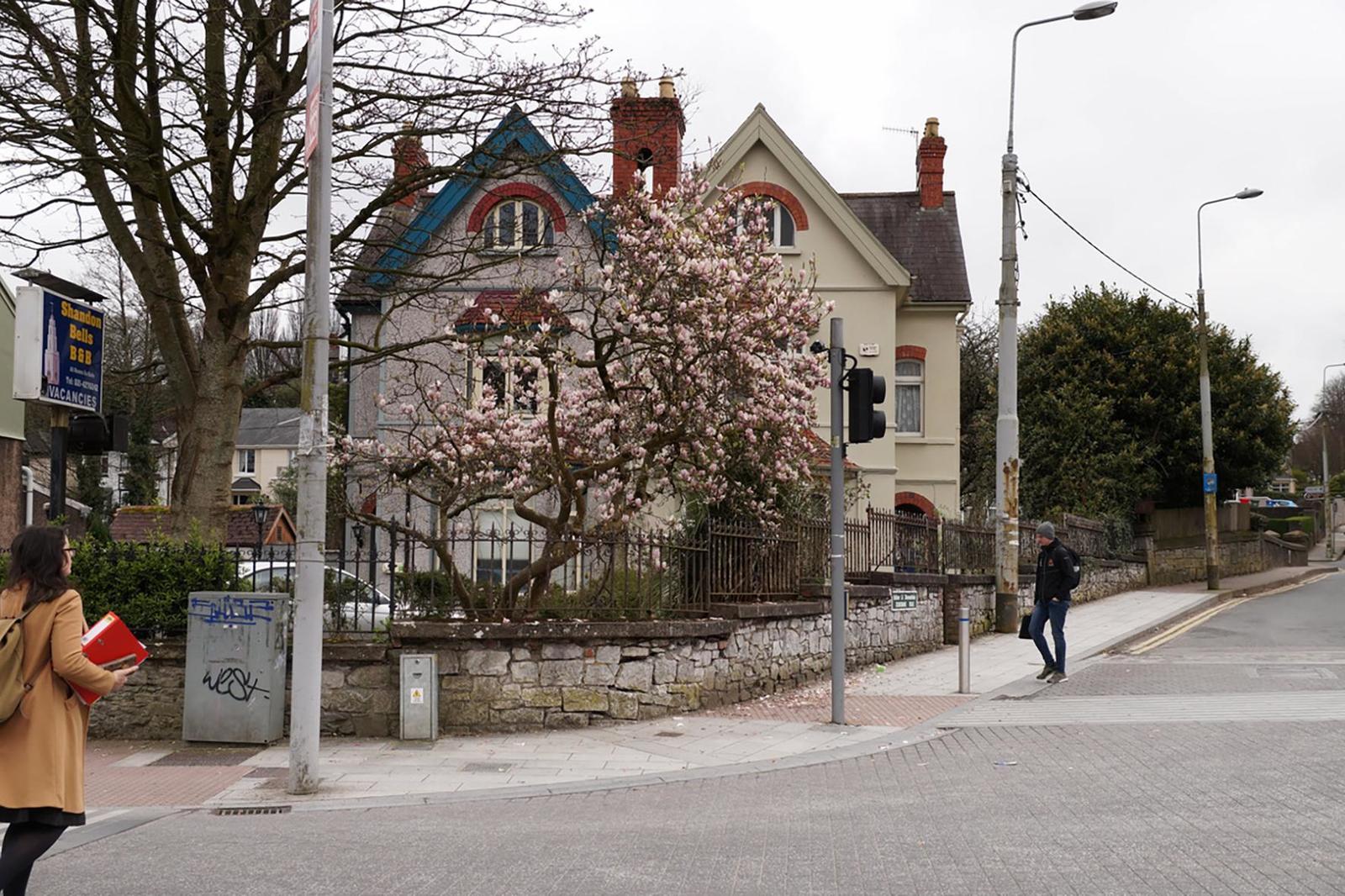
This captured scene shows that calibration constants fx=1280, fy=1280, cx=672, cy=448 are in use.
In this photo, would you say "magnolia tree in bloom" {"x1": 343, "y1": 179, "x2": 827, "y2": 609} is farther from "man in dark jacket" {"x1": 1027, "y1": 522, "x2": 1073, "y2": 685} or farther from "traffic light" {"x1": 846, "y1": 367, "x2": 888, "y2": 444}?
"man in dark jacket" {"x1": 1027, "y1": 522, "x2": 1073, "y2": 685}

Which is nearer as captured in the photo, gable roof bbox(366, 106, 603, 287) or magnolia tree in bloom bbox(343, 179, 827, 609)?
magnolia tree in bloom bbox(343, 179, 827, 609)

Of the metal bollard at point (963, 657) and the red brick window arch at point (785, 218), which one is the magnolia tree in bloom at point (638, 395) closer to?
the metal bollard at point (963, 657)

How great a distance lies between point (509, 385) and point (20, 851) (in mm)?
10716

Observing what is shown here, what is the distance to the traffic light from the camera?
39.2 ft

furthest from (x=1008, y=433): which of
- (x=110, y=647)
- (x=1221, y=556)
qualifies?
(x=1221, y=556)

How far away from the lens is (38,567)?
5363mm

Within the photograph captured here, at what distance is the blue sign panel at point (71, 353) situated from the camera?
413 inches

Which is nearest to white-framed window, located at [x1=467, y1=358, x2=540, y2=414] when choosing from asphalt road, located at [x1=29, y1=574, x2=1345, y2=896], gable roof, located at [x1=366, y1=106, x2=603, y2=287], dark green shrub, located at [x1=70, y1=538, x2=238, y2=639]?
gable roof, located at [x1=366, y1=106, x2=603, y2=287]

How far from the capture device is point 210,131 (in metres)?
13.2

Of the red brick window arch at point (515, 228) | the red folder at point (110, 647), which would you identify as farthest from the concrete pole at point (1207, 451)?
the red folder at point (110, 647)

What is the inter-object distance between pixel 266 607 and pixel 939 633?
11950 millimetres

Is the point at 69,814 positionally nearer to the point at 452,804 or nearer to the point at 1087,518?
the point at 452,804

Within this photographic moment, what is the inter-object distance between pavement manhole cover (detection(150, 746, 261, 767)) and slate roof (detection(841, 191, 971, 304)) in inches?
898

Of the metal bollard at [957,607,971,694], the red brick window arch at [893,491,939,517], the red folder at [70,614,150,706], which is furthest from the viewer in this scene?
the red brick window arch at [893,491,939,517]
